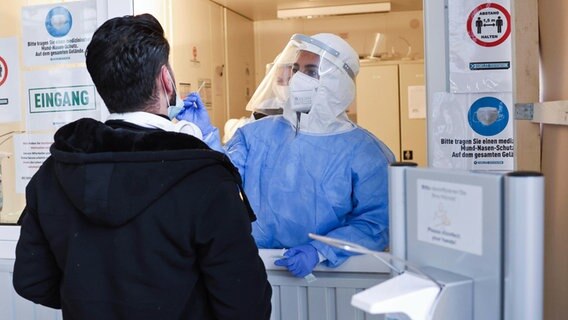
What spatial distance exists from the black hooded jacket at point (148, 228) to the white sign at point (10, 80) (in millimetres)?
1241

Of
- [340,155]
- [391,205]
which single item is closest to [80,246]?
[391,205]

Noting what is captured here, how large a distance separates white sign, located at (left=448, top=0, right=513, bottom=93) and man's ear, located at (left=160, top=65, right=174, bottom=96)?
873 mm

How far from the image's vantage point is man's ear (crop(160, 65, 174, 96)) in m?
1.32

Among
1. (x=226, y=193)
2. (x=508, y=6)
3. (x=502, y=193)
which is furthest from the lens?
(x=508, y=6)

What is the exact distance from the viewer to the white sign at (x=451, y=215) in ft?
2.61

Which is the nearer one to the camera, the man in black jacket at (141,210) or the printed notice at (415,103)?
the man in black jacket at (141,210)

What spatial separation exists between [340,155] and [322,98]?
8.1 inches

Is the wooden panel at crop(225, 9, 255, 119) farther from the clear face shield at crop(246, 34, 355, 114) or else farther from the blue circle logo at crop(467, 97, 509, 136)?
the blue circle logo at crop(467, 97, 509, 136)

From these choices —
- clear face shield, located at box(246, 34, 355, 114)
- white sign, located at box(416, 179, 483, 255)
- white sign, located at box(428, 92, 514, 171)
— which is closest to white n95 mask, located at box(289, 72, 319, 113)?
clear face shield, located at box(246, 34, 355, 114)

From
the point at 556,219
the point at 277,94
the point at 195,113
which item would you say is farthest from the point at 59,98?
the point at 556,219

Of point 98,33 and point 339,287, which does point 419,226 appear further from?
point 339,287

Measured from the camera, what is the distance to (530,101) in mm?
1647

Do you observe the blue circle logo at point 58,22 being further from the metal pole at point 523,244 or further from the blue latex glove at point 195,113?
the metal pole at point 523,244

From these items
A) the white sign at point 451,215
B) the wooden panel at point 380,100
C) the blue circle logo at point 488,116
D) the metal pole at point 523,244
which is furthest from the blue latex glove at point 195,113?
the wooden panel at point 380,100
